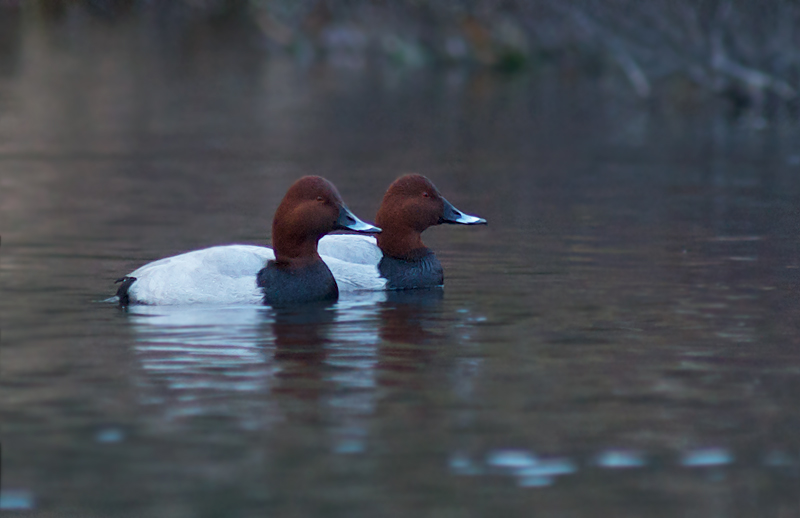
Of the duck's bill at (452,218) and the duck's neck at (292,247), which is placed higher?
the duck's bill at (452,218)

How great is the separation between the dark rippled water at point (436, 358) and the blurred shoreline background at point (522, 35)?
9.58 metres

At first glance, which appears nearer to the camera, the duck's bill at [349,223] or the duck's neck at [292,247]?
the duck's neck at [292,247]

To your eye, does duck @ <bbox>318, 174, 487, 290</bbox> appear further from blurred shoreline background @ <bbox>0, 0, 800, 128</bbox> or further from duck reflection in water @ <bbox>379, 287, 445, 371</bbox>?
blurred shoreline background @ <bbox>0, 0, 800, 128</bbox>

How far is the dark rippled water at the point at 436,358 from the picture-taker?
618cm

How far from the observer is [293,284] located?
10.2 meters

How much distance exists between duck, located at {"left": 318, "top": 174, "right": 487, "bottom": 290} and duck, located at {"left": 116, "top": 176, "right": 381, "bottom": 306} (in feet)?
1.67

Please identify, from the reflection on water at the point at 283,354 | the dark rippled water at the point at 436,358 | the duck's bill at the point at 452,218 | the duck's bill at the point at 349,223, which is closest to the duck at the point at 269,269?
the duck's bill at the point at 349,223

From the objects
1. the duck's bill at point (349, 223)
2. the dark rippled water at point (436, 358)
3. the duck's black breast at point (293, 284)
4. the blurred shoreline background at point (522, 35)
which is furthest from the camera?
the blurred shoreline background at point (522, 35)

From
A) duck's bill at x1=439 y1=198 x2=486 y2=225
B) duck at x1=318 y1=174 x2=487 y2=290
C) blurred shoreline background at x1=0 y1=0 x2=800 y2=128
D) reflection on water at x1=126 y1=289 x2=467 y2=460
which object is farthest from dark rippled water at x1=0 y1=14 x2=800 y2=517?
blurred shoreline background at x1=0 y1=0 x2=800 y2=128

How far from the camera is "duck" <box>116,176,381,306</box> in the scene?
1000 centimetres

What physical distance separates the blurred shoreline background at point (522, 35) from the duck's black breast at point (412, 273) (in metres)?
17.4

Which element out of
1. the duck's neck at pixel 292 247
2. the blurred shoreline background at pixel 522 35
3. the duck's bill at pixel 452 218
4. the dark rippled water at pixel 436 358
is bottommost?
the dark rippled water at pixel 436 358

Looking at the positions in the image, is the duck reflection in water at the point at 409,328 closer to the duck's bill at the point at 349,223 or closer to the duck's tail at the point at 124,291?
the duck's bill at the point at 349,223

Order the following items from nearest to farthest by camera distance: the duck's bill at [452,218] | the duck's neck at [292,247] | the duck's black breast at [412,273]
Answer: the duck's neck at [292,247] → the duck's black breast at [412,273] → the duck's bill at [452,218]
